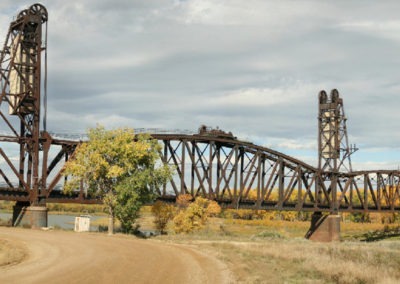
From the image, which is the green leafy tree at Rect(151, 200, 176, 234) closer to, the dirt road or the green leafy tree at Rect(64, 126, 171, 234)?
the green leafy tree at Rect(64, 126, 171, 234)

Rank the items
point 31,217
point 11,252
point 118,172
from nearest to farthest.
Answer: point 11,252 < point 118,172 < point 31,217

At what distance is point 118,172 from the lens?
47.0 metres

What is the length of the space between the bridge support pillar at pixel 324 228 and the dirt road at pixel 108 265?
5491 cm

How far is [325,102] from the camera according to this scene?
295 feet

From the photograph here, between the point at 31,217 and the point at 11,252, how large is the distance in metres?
30.1

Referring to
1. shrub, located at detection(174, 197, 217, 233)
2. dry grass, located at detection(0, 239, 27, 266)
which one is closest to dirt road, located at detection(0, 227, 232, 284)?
dry grass, located at detection(0, 239, 27, 266)

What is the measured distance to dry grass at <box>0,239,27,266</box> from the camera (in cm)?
2419

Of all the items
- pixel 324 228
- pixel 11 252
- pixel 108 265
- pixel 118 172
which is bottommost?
pixel 324 228

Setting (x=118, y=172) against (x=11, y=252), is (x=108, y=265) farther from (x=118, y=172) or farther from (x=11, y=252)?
(x=118, y=172)

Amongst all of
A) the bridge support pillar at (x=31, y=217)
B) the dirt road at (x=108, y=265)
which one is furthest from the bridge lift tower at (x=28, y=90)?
the dirt road at (x=108, y=265)

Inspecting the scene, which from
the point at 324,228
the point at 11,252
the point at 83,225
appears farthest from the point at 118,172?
the point at 324,228

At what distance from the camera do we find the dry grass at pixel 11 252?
24188mm

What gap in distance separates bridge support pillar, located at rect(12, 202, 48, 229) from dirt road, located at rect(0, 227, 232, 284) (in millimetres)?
22188

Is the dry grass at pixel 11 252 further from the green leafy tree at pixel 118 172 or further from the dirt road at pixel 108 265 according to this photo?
the green leafy tree at pixel 118 172
